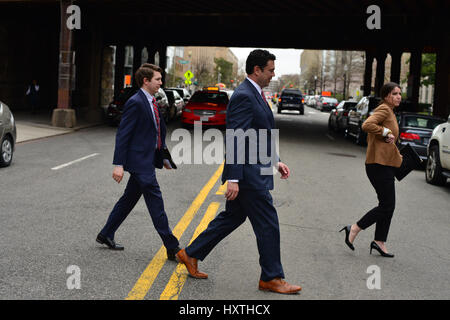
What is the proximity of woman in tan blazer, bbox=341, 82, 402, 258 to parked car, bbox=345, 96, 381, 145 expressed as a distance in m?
14.1

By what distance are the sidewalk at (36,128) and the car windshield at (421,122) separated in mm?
10824

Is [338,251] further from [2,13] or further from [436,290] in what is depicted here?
[2,13]

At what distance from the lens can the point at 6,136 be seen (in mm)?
12234

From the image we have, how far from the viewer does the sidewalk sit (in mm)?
18953

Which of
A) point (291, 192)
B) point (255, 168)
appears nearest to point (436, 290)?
point (255, 168)

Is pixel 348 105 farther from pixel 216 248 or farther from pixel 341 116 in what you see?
pixel 216 248

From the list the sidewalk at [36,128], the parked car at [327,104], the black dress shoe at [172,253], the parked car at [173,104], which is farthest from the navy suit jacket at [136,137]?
the parked car at [327,104]

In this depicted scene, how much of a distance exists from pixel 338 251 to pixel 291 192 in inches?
154

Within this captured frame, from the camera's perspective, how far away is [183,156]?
14.9 meters

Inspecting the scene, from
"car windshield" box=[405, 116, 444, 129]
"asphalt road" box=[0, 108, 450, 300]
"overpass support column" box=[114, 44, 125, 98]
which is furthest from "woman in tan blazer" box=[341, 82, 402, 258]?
"overpass support column" box=[114, 44, 125, 98]

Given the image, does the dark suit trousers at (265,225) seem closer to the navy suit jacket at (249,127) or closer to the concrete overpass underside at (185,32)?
the navy suit jacket at (249,127)

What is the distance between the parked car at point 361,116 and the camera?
2058cm

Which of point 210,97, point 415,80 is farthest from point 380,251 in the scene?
point 415,80
